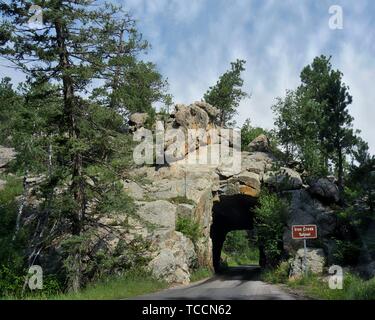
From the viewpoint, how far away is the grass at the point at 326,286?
1435 cm

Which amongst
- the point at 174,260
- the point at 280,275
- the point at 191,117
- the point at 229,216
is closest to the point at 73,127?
the point at 174,260

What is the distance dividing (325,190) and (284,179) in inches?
131

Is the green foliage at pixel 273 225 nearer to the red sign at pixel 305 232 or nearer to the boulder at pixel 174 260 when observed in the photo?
the boulder at pixel 174 260

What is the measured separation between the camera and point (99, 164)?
794 inches

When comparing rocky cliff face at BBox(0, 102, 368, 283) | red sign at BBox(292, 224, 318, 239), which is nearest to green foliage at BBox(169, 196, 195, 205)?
rocky cliff face at BBox(0, 102, 368, 283)

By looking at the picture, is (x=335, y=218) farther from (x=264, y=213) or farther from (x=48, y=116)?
(x=48, y=116)

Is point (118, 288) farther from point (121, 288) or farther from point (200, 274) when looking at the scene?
point (200, 274)

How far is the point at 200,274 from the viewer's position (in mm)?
30469

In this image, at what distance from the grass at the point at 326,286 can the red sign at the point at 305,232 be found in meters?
2.38

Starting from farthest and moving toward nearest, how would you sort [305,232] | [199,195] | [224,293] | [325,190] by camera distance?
[199,195], [325,190], [305,232], [224,293]

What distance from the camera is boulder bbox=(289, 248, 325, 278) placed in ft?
86.2

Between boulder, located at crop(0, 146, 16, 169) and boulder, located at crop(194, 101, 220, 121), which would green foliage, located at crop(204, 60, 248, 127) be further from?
boulder, located at crop(0, 146, 16, 169)

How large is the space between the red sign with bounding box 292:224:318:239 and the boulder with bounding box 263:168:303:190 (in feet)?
38.0
